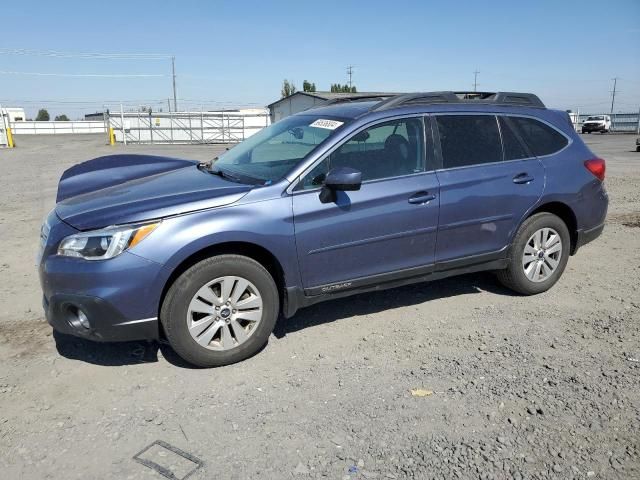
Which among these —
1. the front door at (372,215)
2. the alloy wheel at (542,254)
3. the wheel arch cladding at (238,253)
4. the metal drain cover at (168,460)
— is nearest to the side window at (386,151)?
the front door at (372,215)

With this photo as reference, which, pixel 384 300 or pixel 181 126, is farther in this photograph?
pixel 181 126

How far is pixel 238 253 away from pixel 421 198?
4.90 ft

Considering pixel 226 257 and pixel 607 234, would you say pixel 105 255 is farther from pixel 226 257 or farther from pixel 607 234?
pixel 607 234

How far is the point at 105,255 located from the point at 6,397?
107cm

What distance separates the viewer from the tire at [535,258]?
473cm

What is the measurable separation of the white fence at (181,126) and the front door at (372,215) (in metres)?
30.1

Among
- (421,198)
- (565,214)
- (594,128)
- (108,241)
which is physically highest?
(421,198)

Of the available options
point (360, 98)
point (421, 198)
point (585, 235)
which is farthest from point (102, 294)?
point (585, 235)

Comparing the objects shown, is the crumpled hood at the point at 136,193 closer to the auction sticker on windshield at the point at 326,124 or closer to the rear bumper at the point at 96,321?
the rear bumper at the point at 96,321

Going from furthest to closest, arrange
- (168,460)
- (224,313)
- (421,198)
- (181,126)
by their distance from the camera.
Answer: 1. (181,126)
2. (421,198)
3. (224,313)
4. (168,460)

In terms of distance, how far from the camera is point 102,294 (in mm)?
3234

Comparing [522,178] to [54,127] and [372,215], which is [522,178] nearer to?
[372,215]

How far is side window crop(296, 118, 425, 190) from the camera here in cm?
390

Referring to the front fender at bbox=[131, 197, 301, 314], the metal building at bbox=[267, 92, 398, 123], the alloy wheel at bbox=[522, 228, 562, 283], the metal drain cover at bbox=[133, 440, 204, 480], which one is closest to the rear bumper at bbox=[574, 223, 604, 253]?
the alloy wheel at bbox=[522, 228, 562, 283]
